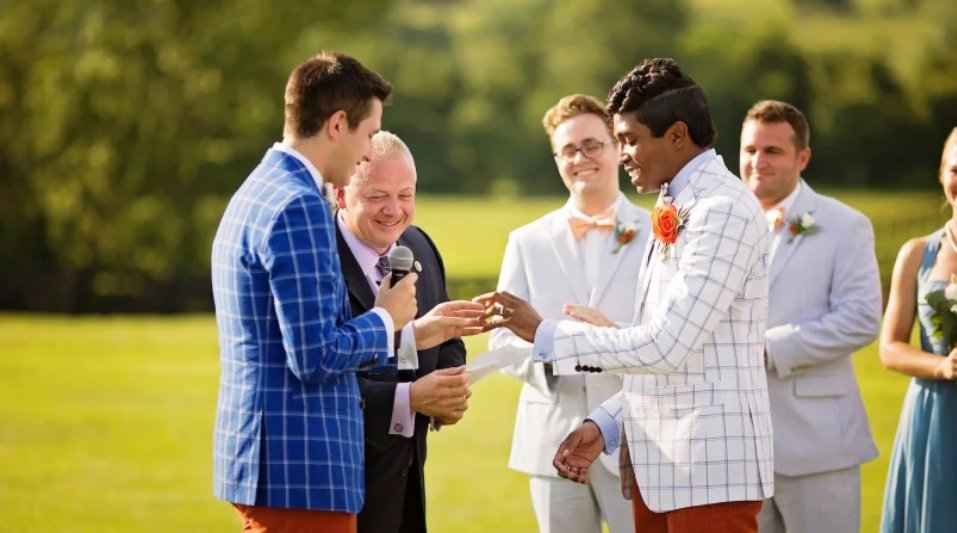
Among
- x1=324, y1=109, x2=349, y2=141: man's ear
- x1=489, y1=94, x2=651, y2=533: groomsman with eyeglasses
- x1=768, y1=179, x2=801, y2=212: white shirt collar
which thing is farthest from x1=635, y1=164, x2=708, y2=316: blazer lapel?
x1=768, y1=179, x2=801, y2=212: white shirt collar

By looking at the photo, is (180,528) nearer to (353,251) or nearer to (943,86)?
(353,251)

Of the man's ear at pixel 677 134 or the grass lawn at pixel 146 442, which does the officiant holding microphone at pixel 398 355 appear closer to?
the man's ear at pixel 677 134

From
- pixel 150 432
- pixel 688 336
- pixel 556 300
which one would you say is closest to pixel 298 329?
pixel 688 336

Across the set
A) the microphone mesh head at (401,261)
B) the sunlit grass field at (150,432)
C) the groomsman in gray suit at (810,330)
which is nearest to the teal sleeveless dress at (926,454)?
the groomsman in gray suit at (810,330)

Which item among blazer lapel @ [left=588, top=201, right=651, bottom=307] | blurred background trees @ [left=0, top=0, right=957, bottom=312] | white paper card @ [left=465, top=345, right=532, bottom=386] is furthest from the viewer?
blurred background trees @ [left=0, top=0, right=957, bottom=312]

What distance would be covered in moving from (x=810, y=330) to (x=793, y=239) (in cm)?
45

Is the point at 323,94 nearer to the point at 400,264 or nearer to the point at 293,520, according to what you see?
the point at 400,264

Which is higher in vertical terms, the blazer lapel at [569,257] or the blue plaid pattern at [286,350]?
the blazer lapel at [569,257]

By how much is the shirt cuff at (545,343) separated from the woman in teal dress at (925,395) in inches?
81.9

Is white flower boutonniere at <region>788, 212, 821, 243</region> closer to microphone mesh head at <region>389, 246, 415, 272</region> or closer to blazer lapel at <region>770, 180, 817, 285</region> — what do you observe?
blazer lapel at <region>770, 180, 817, 285</region>

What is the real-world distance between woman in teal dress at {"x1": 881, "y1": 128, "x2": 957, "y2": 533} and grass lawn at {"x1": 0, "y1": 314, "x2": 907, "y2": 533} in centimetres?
428

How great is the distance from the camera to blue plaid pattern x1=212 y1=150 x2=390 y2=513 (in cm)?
378

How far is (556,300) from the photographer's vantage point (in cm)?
612

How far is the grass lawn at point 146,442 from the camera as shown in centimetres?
1098
